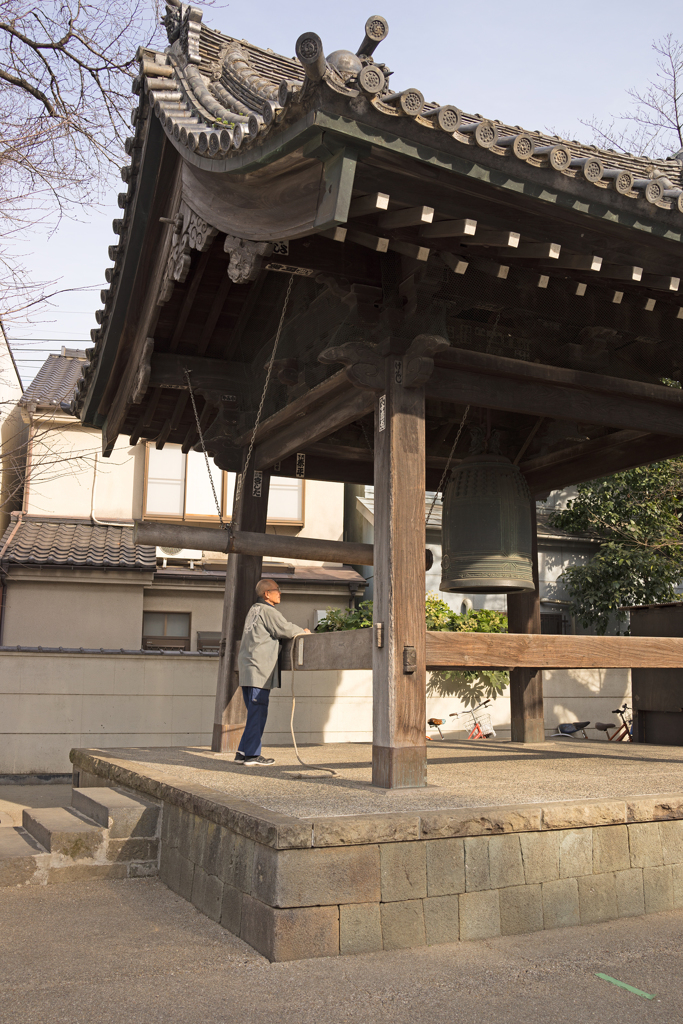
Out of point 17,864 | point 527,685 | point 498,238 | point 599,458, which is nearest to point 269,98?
point 498,238

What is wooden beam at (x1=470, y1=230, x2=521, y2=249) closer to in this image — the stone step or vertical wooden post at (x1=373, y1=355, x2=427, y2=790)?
vertical wooden post at (x1=373, y1=355, x2=427, y2=790)

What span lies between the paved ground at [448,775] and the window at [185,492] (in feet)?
32.6

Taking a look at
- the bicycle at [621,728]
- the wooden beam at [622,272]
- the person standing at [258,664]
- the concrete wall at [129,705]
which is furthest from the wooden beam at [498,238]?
the bicycle at [621,728]

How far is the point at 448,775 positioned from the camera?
5.75 metres

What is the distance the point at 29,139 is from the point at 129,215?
1.71 m

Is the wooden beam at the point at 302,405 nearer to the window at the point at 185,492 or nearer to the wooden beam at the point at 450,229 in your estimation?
the wooden beam at the point at 450,229

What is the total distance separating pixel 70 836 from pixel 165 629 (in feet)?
36.9

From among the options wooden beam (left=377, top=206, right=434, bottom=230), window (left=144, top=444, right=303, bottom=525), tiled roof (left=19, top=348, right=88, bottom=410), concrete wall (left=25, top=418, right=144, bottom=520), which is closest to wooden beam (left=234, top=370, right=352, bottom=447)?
wooden beam (left=377, top=206, right=434, bottom=230)

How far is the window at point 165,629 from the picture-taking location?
54.0 ft

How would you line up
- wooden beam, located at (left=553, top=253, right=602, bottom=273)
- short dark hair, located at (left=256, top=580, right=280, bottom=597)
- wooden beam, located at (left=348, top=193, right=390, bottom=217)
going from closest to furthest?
wooden beam, located at (left=348, top=193, right=390, bottom=217) < wooden beam, located at (left=553, top=253, right=602, bottom=273) < short dark hair, located at (left=256, top=580, right=280, bottom=597)

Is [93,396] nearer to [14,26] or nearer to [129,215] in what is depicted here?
[129,215]

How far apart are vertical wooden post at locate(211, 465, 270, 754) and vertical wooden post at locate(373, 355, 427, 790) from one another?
2.59 meters

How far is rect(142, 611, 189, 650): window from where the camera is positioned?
54.0 ft

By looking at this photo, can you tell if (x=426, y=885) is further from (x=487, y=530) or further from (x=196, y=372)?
(x=196, y=372)
